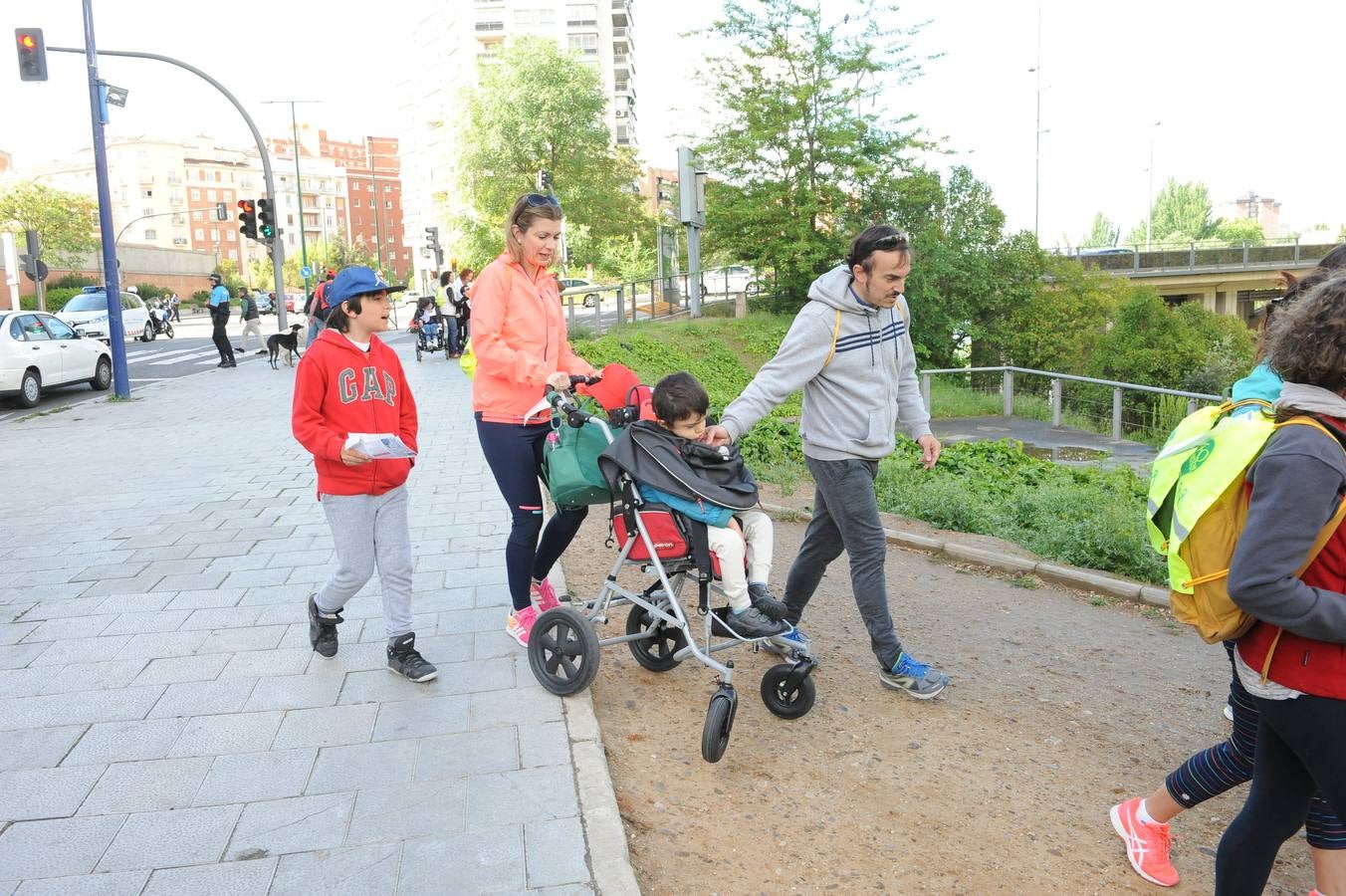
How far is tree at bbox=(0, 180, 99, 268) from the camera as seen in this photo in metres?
52.7

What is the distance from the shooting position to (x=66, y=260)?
5703 centimetres

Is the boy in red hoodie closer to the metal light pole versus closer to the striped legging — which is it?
the striped legging

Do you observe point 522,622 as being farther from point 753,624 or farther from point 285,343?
point 285,343

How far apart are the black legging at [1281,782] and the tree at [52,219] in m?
60.7

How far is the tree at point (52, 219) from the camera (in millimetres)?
52719

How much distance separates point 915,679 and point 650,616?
120 centimetres

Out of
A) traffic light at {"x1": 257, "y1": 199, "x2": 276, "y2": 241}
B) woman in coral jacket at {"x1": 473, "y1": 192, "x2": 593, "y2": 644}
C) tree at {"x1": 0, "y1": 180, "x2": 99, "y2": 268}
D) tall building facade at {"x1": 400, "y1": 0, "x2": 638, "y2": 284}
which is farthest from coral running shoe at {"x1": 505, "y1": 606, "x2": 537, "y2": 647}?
tall building facade at {"x1": 400, "y1": 0, "x2": 638, "y2": 284}

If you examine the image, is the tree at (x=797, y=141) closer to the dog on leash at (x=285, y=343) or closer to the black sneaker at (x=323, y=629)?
the dog on leash at (x=285, y=343)

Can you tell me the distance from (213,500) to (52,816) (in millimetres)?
5476

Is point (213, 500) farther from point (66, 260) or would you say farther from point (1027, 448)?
point (66, 260)

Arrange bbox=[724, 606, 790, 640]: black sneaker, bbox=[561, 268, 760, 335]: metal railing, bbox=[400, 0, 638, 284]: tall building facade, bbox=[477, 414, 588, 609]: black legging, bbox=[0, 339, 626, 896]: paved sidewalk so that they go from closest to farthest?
bbox=[0, 339, 626, 896]: paved sidewalk < bbox=[724, 606, 790, 640]: black sneaker < bbox=[477, 414, 588, 609]: black legging < bbox=[561, 268, 760, 335]: metal railing < bbox=[400, 0, 638, 284]: tall building facade

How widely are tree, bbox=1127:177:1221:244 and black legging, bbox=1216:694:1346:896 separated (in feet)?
325

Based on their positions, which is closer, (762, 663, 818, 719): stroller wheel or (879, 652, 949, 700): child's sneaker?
(762, 663, 818, 719): stroller wheel

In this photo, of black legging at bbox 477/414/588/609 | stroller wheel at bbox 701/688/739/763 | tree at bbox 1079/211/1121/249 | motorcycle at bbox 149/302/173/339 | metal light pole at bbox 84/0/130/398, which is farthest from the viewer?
tree at bbox 1079/211/1121/249
